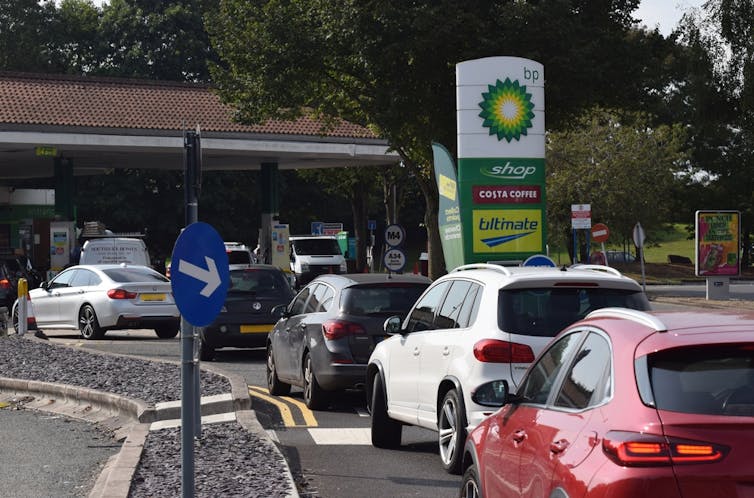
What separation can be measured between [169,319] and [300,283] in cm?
2466

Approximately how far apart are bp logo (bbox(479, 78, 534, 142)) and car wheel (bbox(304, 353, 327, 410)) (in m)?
9.24

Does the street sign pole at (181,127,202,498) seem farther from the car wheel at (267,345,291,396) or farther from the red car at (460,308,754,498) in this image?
the car wheel at (267,345,291,396)

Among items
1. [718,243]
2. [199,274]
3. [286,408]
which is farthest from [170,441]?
[718,243]

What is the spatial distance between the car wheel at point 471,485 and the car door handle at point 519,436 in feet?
1.94

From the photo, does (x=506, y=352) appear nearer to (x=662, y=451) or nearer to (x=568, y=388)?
(x=568, y=388)

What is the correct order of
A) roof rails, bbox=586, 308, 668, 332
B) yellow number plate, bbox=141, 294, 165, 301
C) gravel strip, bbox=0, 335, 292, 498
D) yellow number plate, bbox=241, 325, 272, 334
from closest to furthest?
roof rails, bbox=586, 308, 668, 332
gravel strip, bbox=0, 335, 292, 498
yellow number plate, bbox=241, 325, 272, 334
yellow number plate, bbox=141, 294, 165, 301

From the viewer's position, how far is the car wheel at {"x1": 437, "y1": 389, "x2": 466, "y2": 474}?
9648mm

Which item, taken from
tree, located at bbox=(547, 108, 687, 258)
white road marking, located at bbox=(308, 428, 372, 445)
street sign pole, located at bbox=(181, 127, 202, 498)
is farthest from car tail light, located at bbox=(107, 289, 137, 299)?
tree, located at bbox=(547, 108, 687, 258)

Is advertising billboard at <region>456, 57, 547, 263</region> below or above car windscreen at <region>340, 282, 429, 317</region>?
above

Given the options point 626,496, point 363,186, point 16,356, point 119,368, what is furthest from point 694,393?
point 363,186

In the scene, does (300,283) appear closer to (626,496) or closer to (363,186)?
(363,186)

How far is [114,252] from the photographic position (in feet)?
102

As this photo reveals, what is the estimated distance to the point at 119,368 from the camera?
Answer: 17203 mm

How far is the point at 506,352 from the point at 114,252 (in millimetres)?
22694
